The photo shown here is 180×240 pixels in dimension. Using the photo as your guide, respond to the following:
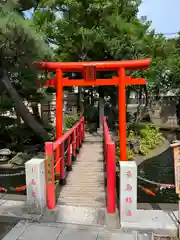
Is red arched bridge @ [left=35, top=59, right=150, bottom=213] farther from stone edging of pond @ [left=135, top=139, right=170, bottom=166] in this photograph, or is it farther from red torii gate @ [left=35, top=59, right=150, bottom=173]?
stone edging of pond @ [left=135, top=139, right=170, bottom=166]

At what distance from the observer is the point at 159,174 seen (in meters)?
8.45

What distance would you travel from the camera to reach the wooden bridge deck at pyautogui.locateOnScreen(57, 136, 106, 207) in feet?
16.0

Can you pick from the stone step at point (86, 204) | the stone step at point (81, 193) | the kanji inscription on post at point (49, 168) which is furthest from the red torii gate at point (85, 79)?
the kanji inscription on post at point (49, 168)

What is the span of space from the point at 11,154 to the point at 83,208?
254 inches

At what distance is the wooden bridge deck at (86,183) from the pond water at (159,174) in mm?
1170

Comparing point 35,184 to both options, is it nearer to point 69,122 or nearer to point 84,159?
point 84,159

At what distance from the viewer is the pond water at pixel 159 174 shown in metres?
6.06

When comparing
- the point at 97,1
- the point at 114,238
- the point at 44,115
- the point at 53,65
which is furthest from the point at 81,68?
the point at 44,115

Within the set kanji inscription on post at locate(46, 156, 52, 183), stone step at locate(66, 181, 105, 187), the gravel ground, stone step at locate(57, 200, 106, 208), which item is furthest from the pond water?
the gravel ground

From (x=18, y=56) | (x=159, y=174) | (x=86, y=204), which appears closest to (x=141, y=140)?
(x=159, y=174)

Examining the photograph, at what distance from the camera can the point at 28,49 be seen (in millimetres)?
6973

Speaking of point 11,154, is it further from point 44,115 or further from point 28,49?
point 44,115

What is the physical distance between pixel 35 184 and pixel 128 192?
5.09 feet

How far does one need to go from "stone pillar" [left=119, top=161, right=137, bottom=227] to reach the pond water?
2148 mm
